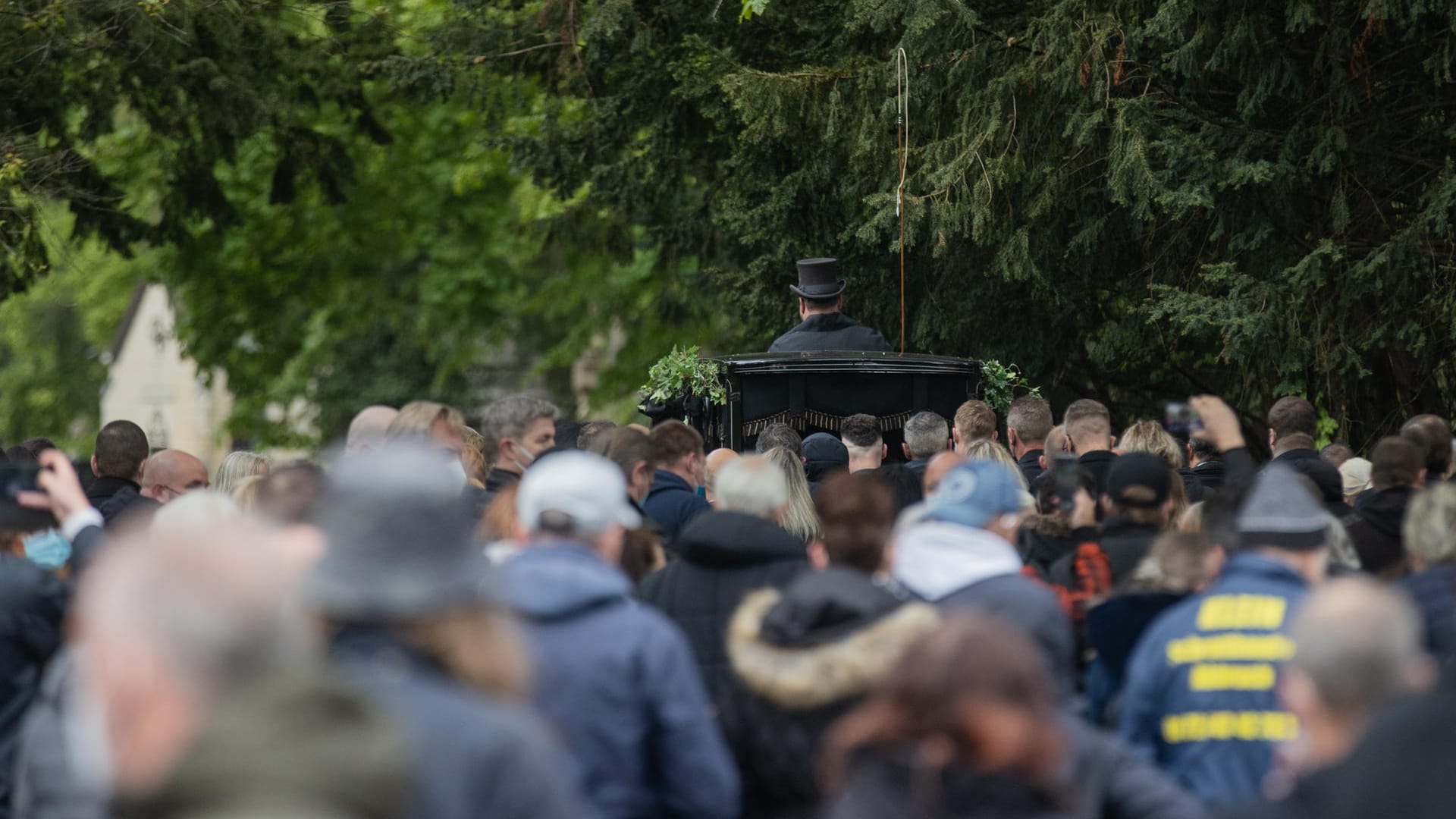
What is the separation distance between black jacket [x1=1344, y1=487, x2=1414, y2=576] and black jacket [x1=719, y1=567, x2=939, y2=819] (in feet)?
8.79

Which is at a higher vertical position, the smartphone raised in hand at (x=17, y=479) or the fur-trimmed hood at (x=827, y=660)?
the smartphone raised in hand at (x=17, y=479)

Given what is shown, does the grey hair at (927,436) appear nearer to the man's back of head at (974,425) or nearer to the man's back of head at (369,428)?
the man's back of head at (974,425)

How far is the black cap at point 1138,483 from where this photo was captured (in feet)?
19.5

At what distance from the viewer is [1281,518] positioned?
478 centimetres

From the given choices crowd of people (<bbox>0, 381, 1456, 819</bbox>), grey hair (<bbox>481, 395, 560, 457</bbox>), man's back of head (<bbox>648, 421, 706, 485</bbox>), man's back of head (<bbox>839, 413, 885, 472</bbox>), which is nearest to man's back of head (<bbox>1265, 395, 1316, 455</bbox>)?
crowd of people (<bbox>0, 381, 1456, 819</bbox>)

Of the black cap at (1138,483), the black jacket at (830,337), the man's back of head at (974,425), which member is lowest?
the man's back of head at (974,425)

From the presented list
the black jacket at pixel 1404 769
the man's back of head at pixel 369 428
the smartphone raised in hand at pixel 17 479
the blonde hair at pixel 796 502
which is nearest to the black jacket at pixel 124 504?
the man's back of head at pixel 369 428

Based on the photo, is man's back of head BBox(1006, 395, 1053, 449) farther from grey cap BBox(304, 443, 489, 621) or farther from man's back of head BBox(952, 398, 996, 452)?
grey cap BBox(304, 443, 489, 621)

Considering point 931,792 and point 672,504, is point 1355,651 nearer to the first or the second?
point 931,792

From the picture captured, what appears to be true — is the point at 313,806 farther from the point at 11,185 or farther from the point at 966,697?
the point at 11,185

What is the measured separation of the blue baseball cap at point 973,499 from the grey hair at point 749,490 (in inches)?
19.1

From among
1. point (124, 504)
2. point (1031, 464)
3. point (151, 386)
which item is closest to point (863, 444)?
point (1031, 464)

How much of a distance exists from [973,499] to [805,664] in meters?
0.92

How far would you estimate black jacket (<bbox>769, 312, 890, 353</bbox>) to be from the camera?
36.3 feet
